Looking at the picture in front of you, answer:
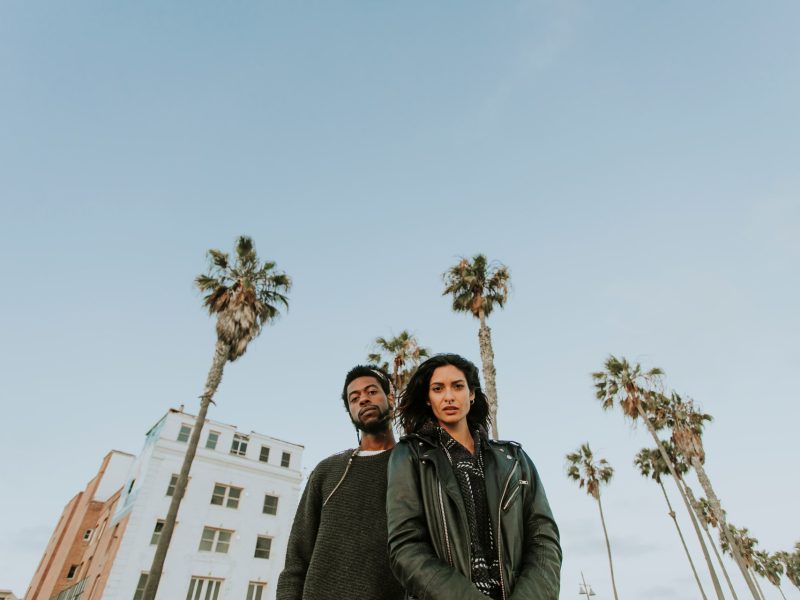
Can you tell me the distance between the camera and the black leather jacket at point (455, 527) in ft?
7.27

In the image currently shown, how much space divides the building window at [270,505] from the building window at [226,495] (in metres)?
1.96

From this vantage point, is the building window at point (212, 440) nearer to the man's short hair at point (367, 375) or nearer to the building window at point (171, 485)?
the building window at point (171, 485)

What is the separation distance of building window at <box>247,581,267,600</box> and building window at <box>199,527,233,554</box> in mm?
2622

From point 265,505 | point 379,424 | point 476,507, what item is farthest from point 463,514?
point 265,505

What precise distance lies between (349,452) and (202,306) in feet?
63.1

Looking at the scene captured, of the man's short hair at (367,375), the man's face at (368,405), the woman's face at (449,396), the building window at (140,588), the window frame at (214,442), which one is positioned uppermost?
the window frame at (214,442)

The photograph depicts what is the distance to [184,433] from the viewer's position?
105 feet

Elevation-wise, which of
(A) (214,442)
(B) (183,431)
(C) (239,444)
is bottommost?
(A) (214,442)

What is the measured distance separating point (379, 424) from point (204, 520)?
30994 mm

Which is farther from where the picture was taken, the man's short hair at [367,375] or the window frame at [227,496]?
the window frame at [227,496]

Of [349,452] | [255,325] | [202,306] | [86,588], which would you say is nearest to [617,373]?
[255,325]

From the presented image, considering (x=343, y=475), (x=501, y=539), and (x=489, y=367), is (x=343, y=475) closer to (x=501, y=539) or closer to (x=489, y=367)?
(x=501, y=539)

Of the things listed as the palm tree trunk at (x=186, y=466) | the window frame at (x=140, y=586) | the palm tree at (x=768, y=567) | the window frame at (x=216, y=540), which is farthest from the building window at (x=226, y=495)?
the palm tree at (x=768, y=567)

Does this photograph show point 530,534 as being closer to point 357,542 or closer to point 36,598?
point 357,542
